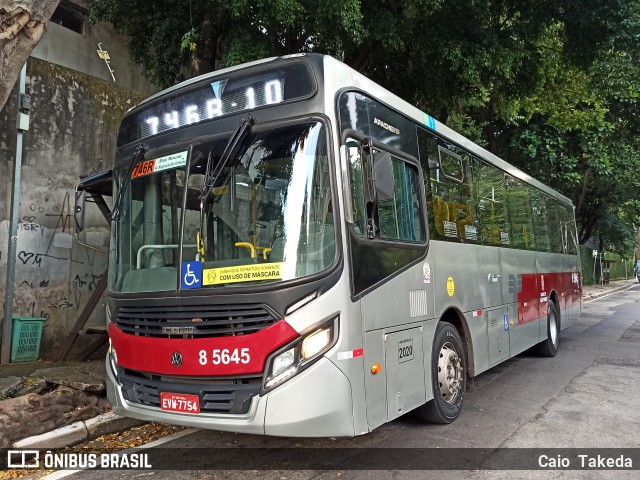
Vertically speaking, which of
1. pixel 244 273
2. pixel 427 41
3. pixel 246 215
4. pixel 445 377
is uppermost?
pixel 427 41

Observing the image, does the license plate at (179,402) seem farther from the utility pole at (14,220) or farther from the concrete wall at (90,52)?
the concrete wall at (90,52)

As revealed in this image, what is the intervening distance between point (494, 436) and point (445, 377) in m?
0.69

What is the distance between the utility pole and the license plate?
463cm

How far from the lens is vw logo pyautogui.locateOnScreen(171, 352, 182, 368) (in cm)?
374

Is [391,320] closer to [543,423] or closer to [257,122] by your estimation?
[257,122]

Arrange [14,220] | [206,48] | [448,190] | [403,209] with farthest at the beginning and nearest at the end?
[206,48] < [14,220] < [448,190] < [403,209]

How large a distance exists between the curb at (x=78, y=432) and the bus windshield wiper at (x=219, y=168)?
2.37 metres

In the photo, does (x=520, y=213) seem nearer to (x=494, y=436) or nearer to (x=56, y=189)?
(x=494, y=436)

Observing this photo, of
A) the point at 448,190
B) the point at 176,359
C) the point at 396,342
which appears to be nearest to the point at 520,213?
the point at 448,190

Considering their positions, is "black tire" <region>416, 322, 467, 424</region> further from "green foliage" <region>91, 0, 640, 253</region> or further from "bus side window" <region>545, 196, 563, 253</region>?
"bus side window" <region>545, 196, 563, 253</region>

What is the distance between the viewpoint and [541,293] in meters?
8.68

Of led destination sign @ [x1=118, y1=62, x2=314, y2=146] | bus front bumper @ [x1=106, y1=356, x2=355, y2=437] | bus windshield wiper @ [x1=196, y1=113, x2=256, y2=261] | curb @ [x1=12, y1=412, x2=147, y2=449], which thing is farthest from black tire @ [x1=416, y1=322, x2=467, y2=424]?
curb @ [x1=12, y1=412, x2=147, y2=449]

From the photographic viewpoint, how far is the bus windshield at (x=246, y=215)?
11.8 ft

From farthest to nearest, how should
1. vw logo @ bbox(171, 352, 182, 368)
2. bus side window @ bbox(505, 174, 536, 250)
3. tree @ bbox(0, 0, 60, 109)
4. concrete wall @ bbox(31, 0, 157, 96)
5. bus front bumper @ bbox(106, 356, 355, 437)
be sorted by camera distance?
concrete wall @ bbox(31, 0, 157, 96) → bus side window @ bbox(505, 174, 536, 250) → tree @ bbox(0, 0, 60, 109) → vw logo @ bbox(171, 352, 182, 368) → bus front bumper @ bbox(106, 356, 355, 437)
